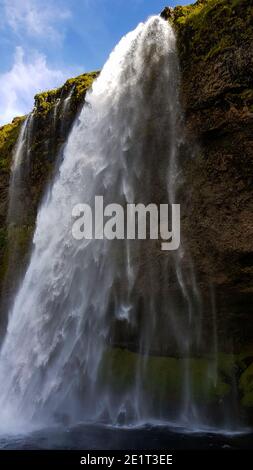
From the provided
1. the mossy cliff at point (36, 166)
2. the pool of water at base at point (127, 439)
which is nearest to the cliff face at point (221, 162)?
the pool of water at base at point (127, 439)

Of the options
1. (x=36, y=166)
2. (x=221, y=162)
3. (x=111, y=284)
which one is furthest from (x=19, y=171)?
(x=221, y=162)

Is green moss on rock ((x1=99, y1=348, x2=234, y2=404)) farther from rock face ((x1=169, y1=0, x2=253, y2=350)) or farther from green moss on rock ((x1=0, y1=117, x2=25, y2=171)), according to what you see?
green moss on rock ((x1=0, y1=117, x2=25, y2=171))

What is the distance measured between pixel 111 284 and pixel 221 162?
4445mm

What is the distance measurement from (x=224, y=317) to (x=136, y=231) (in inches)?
138

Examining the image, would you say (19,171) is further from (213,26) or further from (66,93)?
(213,26)

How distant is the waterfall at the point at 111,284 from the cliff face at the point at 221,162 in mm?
482

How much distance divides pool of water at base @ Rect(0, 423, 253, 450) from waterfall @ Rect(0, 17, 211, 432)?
3.28 feet

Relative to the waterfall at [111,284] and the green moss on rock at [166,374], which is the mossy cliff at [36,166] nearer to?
the waterfall at [111,284]

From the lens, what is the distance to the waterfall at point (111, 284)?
12.2 m

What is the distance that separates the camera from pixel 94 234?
46.0 ft

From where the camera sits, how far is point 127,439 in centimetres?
968

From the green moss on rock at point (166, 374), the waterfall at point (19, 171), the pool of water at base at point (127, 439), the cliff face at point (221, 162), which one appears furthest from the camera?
the waterfall at point (19, 171)
